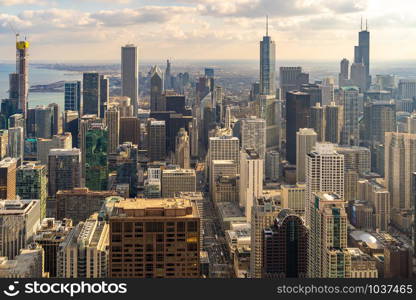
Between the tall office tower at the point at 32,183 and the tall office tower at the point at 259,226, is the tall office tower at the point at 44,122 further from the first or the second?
the tall office tower at the point at 259,226

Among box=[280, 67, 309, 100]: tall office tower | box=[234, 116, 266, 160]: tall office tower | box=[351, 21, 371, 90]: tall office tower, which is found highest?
box=[351, 21, 371, 90]: tall office tower

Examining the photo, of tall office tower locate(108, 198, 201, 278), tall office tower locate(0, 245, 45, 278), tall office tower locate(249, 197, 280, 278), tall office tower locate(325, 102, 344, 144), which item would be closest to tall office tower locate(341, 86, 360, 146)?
tall office tower locate(325, 102, 344, 144)

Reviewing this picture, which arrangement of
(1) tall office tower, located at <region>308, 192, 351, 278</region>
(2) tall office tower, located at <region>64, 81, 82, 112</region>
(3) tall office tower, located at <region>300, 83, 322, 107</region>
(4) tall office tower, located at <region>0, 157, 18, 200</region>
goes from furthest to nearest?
(2) tall office tower, located at <region>64, 81, 82, 112</region>, (3) tall office tower, located at <region>300, 83, 322, 107</region>, (4) tall office tower, located at <region>0, 157, 18, 200</region>, (1) tall office tower, located at <region>308, 192, 351, 278</region>

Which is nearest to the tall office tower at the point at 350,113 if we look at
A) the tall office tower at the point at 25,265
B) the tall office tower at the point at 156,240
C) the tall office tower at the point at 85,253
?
the tall office tower at the point at 85,253

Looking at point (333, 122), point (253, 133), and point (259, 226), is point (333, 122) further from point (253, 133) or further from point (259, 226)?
point (259, 226)

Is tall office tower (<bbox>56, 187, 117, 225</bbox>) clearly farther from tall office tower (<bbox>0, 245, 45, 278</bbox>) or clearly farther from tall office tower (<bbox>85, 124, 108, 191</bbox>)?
tall office tower (<bbox>0, 245, 45, 278</bbox>)

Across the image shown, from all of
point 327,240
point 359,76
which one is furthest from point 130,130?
point 327,240
